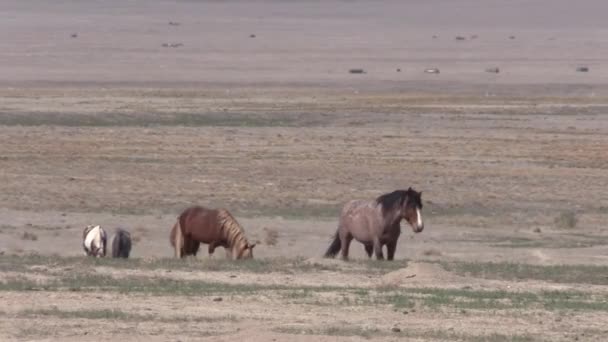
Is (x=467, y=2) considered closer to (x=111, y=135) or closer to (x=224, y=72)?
(x=224, y=72)

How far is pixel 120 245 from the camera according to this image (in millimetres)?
19156

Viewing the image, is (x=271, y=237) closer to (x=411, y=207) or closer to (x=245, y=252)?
(x=245, y=252)

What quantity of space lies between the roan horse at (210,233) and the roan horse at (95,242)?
86 centimetres

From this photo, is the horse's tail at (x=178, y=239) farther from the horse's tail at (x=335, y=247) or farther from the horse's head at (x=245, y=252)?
the horse's tail at (x=335, y=247)

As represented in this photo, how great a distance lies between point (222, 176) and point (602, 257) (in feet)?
30.7

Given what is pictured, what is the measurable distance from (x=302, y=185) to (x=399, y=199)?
8.42m

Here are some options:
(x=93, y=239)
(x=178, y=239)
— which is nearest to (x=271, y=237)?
(x=178, y=239)

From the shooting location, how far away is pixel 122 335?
12.2 meters

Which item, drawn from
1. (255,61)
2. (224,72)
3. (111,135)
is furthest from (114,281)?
(255,61)

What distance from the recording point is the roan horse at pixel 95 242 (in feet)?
63.0

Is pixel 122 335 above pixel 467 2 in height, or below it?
below

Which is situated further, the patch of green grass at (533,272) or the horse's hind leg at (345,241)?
the horse's hind leg at (345,241)

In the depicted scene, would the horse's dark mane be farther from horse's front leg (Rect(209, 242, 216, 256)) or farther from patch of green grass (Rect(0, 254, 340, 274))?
horse's front leg (Rect(209, 242, 216, 256))

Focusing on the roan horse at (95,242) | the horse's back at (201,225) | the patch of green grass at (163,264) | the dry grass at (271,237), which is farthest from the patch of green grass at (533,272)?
the dry grass at (271,237)
